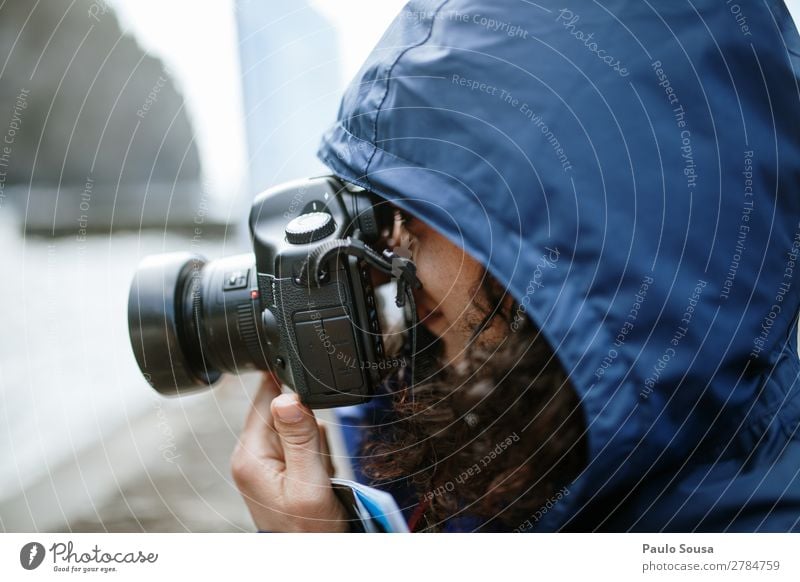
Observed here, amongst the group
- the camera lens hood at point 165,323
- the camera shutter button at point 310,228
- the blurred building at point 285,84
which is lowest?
the camera lens hood at point 165,323

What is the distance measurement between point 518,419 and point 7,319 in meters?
0.44

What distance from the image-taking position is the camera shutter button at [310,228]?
397mm

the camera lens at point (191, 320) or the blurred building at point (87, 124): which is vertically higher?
the blurred building at point (87, 124)

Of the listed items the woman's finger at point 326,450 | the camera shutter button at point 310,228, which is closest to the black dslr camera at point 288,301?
the camera shutter button at point 310,228

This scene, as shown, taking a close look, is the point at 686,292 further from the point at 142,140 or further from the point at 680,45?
the point at 142,140

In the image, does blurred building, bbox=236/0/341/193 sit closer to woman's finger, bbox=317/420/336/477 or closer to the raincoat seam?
the raincoat seam

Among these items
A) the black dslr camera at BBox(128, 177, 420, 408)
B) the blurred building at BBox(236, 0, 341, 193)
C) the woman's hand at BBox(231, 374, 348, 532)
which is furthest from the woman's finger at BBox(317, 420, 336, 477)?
the blurred building at BBox(236, 0, 341, 193)

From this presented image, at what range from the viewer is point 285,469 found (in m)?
0.52

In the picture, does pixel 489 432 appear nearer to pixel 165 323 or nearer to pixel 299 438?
pixel 299 438

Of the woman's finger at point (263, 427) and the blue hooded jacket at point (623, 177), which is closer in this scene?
the blue hooded jacket at point (623, 177)

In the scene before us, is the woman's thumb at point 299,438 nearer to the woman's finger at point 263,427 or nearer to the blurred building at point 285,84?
the woman's finger at point 263,427

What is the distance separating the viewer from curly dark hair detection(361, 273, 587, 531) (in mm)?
443

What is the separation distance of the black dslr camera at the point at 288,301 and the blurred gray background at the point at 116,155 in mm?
81
